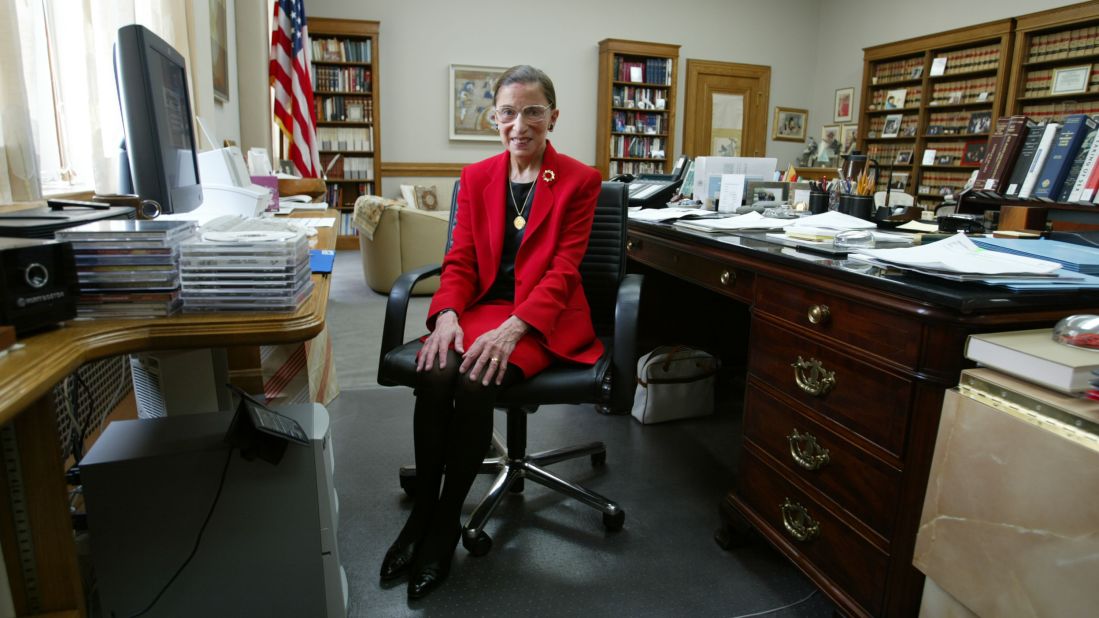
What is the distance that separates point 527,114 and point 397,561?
114cm

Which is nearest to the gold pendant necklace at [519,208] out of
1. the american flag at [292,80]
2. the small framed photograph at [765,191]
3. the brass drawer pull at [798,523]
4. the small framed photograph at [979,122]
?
the brass drawer pull at [798,523]

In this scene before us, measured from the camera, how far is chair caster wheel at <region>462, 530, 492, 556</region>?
5.19 feet

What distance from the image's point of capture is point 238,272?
934 millimetres

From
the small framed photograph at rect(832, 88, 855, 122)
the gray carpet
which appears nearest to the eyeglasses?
the gray carpet

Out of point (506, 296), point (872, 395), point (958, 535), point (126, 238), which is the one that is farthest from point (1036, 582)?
point (126, 238)

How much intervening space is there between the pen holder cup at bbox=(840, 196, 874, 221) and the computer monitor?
1.88 metres

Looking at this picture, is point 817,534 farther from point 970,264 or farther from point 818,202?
point 818,202

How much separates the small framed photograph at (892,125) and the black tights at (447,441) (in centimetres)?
627

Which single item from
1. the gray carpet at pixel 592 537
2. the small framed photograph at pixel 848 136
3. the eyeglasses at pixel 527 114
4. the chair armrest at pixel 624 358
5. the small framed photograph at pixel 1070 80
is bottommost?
the gray carpet at pixel 592 537

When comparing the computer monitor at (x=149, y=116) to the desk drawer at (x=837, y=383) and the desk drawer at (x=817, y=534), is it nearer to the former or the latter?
the desk drawer at (x=837, y=383)

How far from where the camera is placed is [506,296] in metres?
1.71

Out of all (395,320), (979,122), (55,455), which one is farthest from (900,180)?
(55,455)

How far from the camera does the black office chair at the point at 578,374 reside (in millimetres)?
1438

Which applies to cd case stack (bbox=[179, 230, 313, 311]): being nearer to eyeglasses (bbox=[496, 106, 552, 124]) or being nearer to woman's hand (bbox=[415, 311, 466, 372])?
woman's hand (bbox=[415, 311, 466, 372])
